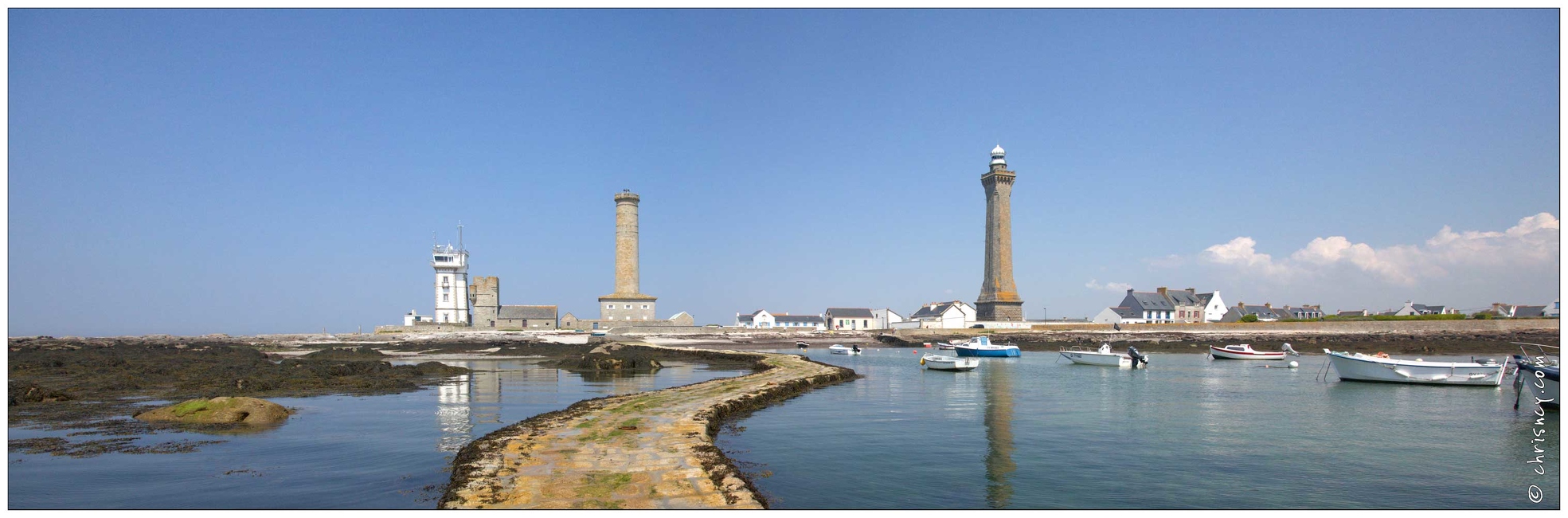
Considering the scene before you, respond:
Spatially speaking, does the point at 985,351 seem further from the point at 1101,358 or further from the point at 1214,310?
the point at 1214,310

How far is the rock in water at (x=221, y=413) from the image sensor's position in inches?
718

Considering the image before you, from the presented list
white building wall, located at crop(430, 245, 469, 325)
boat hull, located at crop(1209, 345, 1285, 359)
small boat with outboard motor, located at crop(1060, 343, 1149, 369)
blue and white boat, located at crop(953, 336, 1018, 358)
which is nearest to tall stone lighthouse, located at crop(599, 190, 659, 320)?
white building wall, located at crop(430, 245, 469, 325)

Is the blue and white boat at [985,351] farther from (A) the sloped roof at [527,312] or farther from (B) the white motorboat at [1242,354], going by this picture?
(A) the sloped roof at [527,312]

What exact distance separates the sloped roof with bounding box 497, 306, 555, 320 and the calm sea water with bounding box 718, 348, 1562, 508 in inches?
2824

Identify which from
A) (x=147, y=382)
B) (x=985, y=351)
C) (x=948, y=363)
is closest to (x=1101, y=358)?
(x=985, y=351)

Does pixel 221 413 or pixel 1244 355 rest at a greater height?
pixel 221 413

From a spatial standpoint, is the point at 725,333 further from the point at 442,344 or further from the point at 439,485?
the point at 439,485

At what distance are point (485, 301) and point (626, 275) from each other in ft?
59.3

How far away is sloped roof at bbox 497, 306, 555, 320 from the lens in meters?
95.1

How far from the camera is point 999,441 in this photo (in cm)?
1794

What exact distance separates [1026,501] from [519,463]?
25.7 ft
